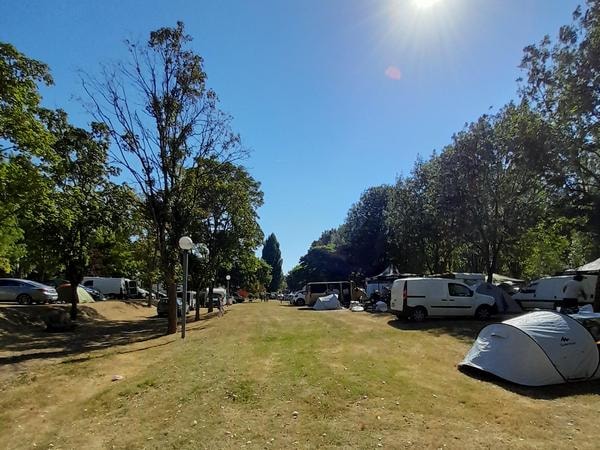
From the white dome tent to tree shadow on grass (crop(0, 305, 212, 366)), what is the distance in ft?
39.1

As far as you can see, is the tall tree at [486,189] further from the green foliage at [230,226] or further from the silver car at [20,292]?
the silver car at [20,292]

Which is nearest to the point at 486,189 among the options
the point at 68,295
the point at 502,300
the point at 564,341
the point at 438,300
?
the point at 502,300

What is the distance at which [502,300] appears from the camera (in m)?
24.1

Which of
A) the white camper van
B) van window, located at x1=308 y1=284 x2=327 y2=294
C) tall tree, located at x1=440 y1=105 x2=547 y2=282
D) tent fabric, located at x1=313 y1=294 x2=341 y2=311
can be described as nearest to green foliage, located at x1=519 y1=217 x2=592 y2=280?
tall tree, located at x1=440 y1=105 x2=547 y2=282

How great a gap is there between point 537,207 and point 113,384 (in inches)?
1084

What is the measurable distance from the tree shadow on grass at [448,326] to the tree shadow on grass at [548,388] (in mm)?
5238

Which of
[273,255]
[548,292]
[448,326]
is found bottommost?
[448,326]

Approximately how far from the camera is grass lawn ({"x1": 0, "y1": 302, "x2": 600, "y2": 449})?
19.7 feet

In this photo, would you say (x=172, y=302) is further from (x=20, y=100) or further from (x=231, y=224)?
(x=231, y=224)

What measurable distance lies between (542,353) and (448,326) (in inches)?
367

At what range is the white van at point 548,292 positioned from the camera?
21.0 m

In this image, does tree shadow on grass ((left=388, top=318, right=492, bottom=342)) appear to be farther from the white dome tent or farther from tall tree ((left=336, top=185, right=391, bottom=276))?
tall tree ((left=336, top=185, right=391, bottom=276))

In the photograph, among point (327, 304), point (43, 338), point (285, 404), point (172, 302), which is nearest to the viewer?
point (285, 404)

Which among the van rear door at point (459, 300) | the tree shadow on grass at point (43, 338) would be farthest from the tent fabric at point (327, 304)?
the tree shadow on grass at point (43, 338)
